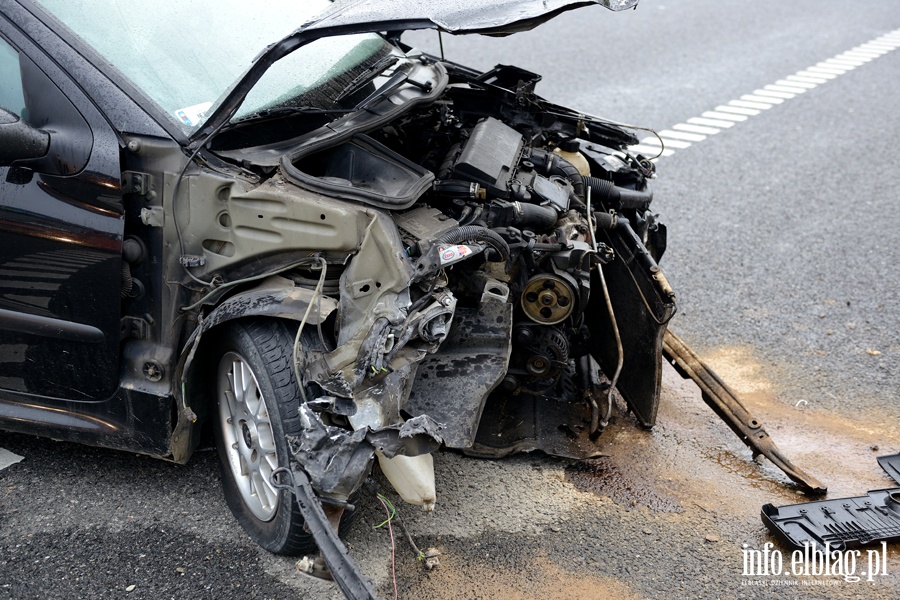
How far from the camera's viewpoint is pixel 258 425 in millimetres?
3455

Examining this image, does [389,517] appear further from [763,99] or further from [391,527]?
[763,99]

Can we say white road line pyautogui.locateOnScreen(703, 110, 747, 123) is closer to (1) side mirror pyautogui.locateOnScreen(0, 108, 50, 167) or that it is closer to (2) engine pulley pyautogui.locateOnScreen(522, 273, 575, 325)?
(2) engine pulley pyautogui.locateOnScreen(522, 273, 575, 325)

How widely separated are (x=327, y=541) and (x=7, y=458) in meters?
1.90

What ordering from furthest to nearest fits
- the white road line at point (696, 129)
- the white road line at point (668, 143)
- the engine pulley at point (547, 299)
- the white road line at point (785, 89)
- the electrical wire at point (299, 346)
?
the white road line at point (785, 89), the white road line at point (696, 129), the white road line at point (668, 143), the engine pulley at point (547, 299), the electrical wire at point (299, 346)

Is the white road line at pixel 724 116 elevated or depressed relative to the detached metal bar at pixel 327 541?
elevated

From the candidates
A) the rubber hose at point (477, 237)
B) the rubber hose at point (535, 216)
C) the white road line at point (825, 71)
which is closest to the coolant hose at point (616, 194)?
the rubber hose at point (535, 216)

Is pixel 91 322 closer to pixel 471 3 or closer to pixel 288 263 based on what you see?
pixel 288 263

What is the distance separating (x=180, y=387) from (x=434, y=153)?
5.19ft

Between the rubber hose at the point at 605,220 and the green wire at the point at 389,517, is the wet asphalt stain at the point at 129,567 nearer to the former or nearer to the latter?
the green wire at the point at 389,517

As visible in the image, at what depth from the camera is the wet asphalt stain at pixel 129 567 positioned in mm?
3342

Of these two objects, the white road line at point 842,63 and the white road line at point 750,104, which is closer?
the white road line at point 750,104

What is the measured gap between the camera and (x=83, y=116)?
3379 millimetres

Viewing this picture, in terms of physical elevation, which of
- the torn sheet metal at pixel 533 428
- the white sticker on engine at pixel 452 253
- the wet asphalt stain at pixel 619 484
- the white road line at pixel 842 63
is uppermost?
the white road line at pixel 842 63

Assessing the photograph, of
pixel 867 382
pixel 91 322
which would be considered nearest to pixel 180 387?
pixel 91 322
